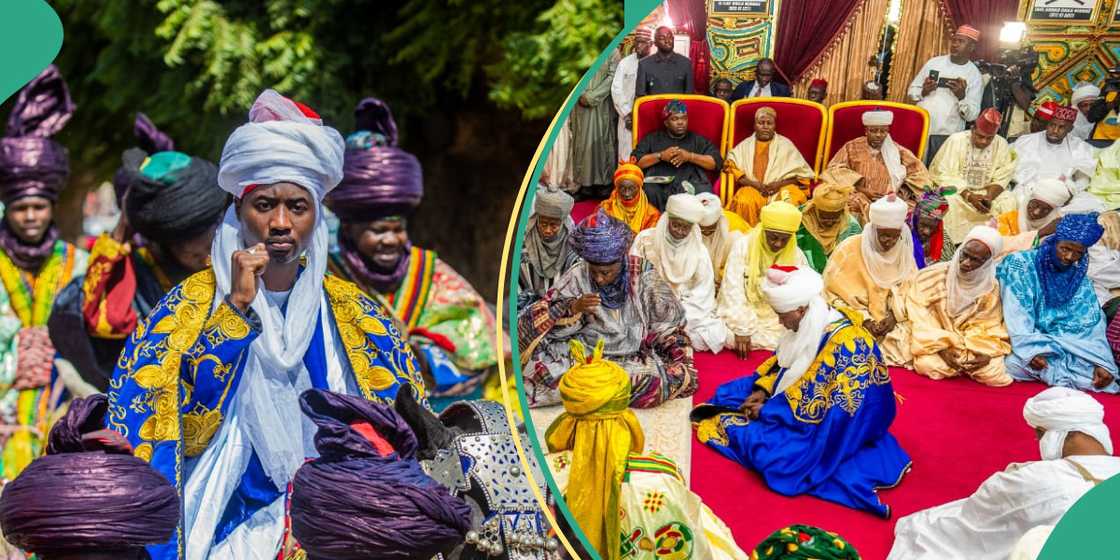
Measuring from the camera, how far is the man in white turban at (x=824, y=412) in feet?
7.59

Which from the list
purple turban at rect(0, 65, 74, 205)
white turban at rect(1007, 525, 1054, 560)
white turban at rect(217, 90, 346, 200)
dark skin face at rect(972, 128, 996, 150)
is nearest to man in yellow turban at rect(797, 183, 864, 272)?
dark skin face at rect(972, 128, 996, 150)

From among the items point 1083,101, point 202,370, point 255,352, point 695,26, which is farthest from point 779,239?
point 202,370

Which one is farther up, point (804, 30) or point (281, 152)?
point (804, 30)

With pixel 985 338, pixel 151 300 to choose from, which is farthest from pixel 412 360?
pixel 985 338

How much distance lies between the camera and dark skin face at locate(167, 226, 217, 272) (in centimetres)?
259

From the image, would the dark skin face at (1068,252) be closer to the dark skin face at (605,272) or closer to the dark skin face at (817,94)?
the dark skin face at (817,94)

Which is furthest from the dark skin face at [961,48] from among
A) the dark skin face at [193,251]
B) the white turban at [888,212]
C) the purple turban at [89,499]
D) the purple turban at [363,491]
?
the purple turban at [89,499]

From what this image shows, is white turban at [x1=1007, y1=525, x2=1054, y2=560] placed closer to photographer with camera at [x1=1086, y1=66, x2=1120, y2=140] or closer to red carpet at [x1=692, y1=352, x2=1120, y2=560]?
red carpet at [x1=692, y1=352, x2=1120, y2=560]

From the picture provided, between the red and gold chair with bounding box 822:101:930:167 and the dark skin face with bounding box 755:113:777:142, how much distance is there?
135 millimetres

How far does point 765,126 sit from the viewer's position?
7.88 ft

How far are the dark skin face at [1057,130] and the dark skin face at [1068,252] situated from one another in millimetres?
251

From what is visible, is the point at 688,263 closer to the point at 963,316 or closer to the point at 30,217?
the point at 963,316

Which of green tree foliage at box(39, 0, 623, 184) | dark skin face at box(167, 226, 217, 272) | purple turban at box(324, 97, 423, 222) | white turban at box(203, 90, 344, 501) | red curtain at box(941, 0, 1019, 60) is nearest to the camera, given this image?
red curtain at box(941, 0, 1019, 60)

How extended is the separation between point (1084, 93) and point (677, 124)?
96 centimetres
